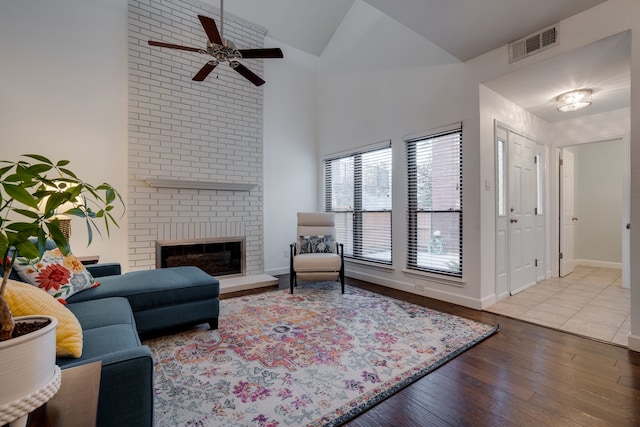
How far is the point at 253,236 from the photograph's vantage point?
15.1 ft

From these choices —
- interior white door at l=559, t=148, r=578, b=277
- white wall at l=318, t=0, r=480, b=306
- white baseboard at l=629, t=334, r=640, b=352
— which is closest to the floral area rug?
white wall at l=318, t=0, r=480, b=306

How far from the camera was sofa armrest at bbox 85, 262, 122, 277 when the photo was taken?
2.64m

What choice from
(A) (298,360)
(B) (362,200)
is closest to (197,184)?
(B) (362,200)

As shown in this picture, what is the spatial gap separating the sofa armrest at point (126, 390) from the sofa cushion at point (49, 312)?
234mm

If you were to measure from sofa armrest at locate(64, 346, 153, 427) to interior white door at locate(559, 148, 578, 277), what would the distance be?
5.49 meters

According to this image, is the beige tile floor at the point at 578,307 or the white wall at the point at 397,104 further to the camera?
the white wall at the point at 397,104

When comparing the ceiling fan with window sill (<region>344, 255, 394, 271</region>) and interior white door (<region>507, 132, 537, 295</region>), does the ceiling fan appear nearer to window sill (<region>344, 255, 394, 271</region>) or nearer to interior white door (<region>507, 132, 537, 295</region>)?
window sill (<region>344, 255, 394, 271</region>)

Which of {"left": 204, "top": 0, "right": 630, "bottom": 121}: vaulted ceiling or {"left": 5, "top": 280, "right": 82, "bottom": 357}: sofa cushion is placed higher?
{"left": 204, "top": 0, "right": 630, "bottom": 121}: vaulted ceiling

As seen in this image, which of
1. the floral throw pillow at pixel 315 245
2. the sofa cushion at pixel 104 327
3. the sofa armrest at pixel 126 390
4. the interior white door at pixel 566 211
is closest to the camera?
the sofa armrest at pixel 126 390

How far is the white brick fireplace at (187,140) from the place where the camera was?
3.69 meters

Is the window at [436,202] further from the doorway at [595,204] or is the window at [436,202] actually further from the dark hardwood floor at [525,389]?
the doorway at [595,204]

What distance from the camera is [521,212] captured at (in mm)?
3775

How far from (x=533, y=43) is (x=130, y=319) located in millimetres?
3911

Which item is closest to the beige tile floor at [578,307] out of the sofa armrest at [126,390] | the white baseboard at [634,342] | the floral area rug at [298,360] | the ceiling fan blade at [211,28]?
the white baseboard at [634,342]
